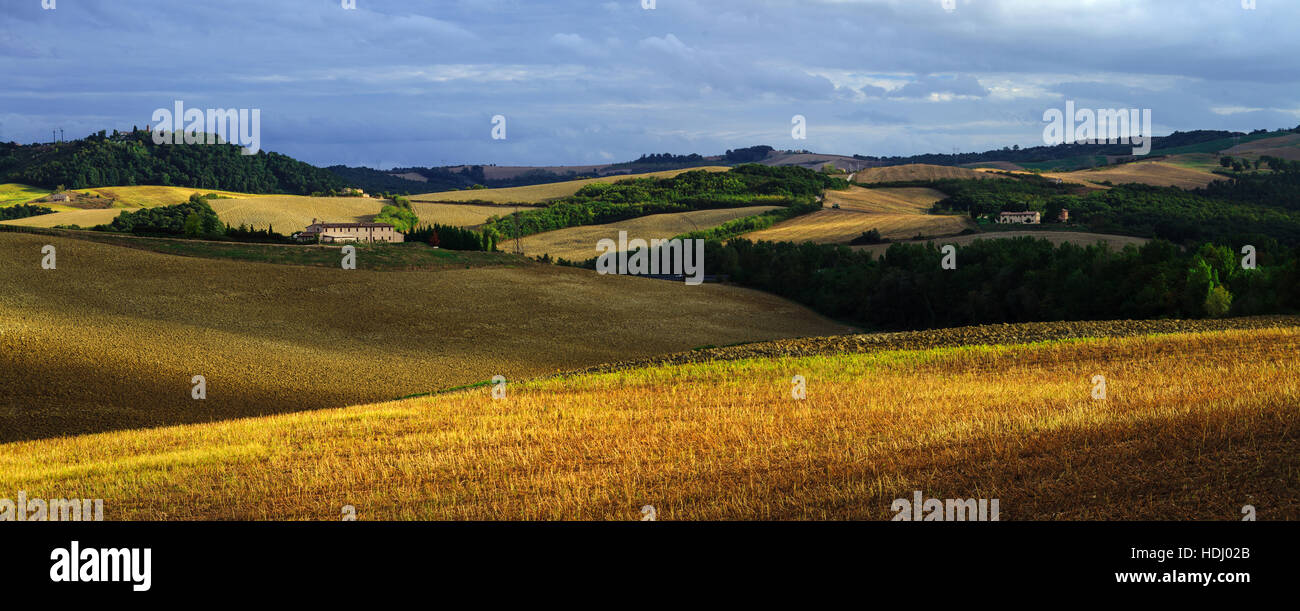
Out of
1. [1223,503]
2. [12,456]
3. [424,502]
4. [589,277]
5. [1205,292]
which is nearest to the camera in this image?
[1223,503]

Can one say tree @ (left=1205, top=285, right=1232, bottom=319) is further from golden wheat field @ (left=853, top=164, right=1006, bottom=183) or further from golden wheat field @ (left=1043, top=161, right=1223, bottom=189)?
golden wheat field @ (left=853, top=164, right=1006, bottom=183)

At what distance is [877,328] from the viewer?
259 ft

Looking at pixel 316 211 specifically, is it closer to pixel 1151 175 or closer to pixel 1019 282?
pixel 1019 282

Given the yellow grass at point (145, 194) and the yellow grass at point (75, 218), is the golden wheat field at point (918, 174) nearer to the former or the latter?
the yellow grass at point (145, 194)

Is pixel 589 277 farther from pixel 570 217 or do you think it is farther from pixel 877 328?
pixel 570 217

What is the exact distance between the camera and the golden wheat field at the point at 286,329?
39562mm

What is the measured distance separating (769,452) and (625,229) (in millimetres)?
137699

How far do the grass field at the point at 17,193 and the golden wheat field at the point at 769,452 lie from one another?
154508 mm

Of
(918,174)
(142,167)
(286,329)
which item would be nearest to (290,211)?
(142,167)

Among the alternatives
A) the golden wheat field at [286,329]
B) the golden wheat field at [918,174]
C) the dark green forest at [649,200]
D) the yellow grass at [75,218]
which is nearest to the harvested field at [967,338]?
the golden wheat field at [286,329]

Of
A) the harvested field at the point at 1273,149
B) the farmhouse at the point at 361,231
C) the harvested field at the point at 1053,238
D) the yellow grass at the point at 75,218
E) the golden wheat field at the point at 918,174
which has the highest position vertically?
the harvested field at the point at 1273,149

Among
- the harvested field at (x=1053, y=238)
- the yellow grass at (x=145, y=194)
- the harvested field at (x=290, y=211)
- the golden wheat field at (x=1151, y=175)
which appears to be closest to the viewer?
the harvested field at (x=1053, y=238)
